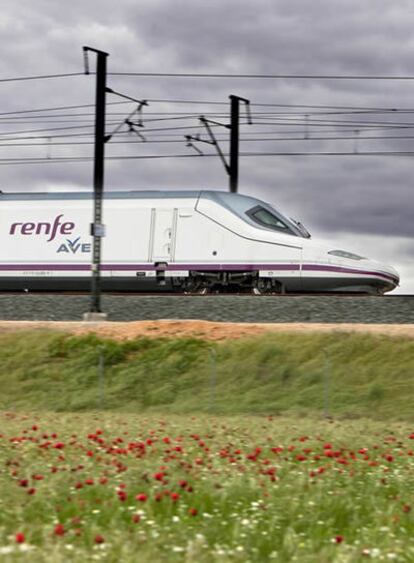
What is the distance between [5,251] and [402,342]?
56.2ft

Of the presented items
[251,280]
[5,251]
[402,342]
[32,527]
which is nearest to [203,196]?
[251,280]

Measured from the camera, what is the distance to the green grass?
2314cm

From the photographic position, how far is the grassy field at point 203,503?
685 centimetres

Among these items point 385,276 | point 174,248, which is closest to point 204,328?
Result: point 174,248

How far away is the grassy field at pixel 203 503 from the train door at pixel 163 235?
794 inches

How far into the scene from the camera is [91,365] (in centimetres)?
2694

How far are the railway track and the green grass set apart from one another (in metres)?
2.24

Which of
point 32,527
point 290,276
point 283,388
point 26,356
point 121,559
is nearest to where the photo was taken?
point 121,559

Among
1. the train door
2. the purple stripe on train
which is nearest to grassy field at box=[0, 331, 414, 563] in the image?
the purple stripe on train

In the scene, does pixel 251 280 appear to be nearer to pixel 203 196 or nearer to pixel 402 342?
pixel 203 196

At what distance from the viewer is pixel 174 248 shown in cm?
3381

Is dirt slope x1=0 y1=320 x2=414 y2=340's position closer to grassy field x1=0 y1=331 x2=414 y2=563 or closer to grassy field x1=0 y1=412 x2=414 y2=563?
grassy field x1=0 y1=331 x2=414 y2=563

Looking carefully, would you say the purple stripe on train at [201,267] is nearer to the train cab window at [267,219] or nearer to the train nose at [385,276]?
the train nose at [385,276]

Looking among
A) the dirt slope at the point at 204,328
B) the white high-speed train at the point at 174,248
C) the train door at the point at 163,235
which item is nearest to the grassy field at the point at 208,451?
the dirt slope at the point at 204,328
